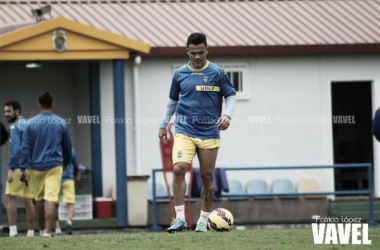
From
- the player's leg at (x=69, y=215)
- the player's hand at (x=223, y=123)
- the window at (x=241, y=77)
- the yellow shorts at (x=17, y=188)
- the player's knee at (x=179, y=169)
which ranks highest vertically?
the window at (x=241, y=77)

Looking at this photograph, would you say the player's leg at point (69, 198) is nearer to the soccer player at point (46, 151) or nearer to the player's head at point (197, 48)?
the soccer player at point (46, 151)

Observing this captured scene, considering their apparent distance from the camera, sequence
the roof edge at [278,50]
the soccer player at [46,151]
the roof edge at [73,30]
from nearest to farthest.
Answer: the soccer player at [46,151]
the roof edge at [73,30]
the roof edge at [278,50]

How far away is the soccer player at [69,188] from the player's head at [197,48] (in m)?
5.89

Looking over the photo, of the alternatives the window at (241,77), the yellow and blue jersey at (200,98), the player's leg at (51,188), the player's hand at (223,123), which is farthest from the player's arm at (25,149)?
the window at (241,77)

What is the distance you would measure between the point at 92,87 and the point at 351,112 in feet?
24.3

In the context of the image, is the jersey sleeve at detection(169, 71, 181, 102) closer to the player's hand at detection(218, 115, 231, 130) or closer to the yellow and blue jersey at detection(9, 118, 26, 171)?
the player's hand at detection(218, 115, 231, 130)

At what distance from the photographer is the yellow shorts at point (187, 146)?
12.1m

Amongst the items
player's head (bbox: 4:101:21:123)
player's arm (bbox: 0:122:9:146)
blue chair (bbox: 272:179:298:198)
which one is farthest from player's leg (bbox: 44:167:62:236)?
blue chair (bbox: 272:179:298:198)

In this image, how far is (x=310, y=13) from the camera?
22641 millimetres

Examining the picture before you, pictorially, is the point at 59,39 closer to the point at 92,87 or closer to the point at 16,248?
the point at 92,87

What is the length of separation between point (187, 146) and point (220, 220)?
2.91ft

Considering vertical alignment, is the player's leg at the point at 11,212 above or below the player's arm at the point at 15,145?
below

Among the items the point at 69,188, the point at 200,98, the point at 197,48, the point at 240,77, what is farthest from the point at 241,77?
the point at 197,48

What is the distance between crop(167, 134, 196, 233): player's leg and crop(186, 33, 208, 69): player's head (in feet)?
2.69
